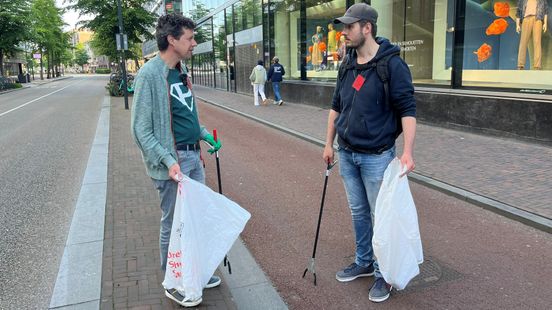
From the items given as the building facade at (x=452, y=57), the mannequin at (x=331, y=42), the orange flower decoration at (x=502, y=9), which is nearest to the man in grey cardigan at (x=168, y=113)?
the building facade at (x=452, y=57)

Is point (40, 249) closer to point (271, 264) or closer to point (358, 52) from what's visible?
point (271, 264)

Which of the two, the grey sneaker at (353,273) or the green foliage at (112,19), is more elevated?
the green foliage at (112,19)

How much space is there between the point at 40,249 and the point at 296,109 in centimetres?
1220

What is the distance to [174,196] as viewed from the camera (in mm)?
3219

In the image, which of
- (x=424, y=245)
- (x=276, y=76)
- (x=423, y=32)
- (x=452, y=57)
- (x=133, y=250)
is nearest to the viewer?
(x=133, y=250)

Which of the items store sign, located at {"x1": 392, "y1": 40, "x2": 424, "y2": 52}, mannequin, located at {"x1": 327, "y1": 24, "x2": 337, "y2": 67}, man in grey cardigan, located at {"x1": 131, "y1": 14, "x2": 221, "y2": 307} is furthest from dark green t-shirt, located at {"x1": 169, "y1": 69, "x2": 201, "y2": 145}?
mannequin, located at {"x1": 327, "y1": 24, "x2": 337, "y2": 67}

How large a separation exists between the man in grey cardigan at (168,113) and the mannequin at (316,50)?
14.7 m

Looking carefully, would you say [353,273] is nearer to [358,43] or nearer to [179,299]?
[179,299]

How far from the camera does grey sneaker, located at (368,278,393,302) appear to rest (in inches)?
129

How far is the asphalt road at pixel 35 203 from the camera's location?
378cm

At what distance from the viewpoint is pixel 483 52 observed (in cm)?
1053

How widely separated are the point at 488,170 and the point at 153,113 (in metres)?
5.33

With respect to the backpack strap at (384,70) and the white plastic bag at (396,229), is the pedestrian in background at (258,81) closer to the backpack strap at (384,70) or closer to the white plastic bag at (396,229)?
the backpack strap at (384,70)

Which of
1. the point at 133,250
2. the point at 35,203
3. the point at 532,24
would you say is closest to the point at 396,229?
the point at 133,250
